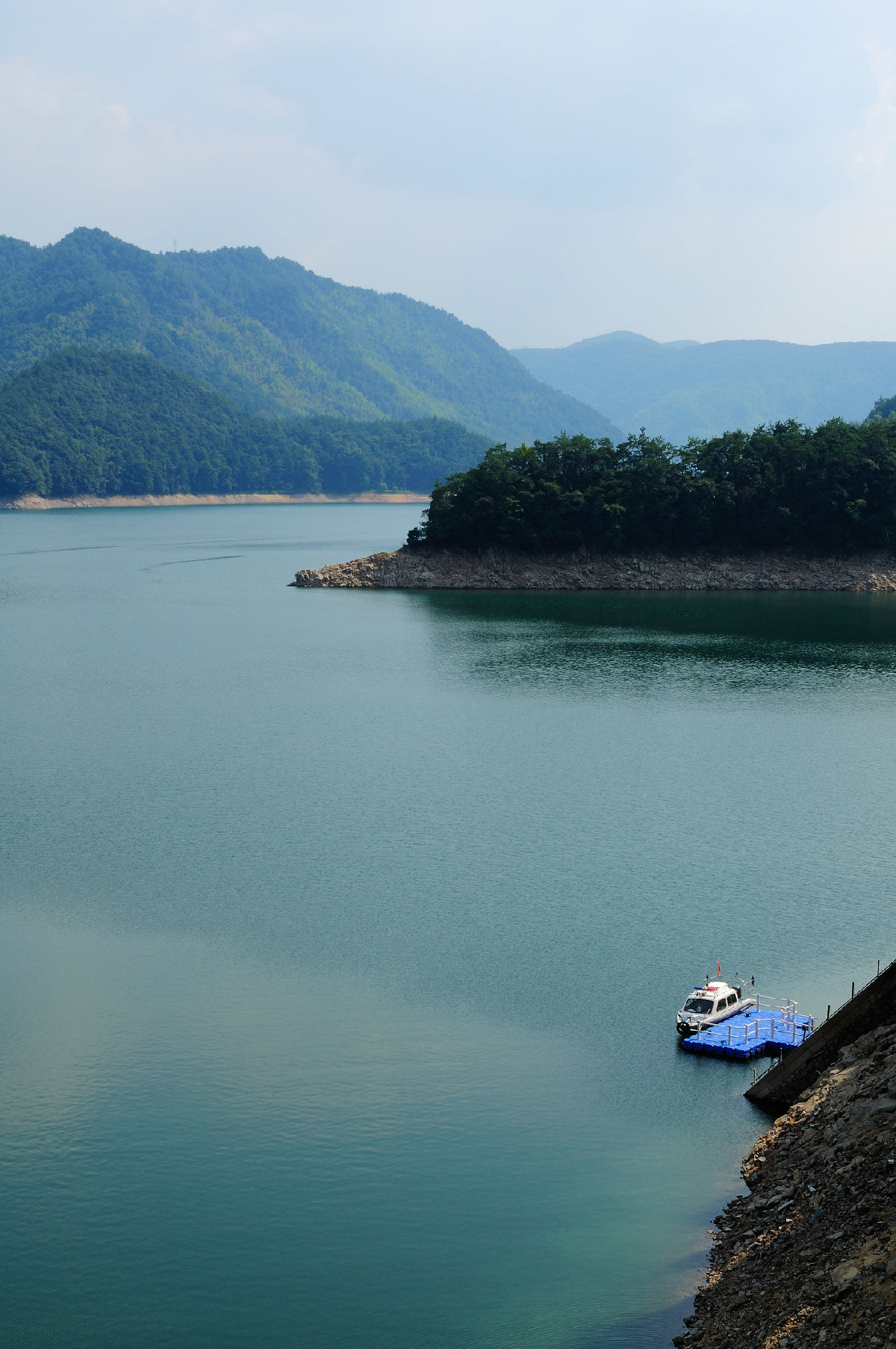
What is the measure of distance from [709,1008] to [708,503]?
8602 centimetres

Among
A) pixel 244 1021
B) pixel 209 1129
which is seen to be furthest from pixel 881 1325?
pixel 244 1021

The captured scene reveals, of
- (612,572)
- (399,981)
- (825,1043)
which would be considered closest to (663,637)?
(612,572)

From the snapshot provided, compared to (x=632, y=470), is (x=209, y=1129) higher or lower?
lower

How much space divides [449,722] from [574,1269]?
1464 inches

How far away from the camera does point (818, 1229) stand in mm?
16391

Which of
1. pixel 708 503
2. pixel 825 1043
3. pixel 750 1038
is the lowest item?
pixel 750 1038

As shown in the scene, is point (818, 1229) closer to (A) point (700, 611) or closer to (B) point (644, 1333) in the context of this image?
(B) point (644, 1333)

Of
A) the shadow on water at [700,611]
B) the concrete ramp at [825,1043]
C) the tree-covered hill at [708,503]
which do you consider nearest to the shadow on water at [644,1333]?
the concrete ramp at [825,1043]

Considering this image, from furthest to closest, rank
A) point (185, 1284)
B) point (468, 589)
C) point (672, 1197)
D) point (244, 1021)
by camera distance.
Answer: point (468, 589) < point (244, 1021) < point (672, 1197) < point (185, 1284)

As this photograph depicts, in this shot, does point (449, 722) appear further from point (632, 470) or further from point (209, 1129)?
point (632, 470)

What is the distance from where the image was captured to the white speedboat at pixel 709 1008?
961 inches

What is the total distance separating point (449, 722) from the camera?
54469 mm

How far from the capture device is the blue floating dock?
23.9m

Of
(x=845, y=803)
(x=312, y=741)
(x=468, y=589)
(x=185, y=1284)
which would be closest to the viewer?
(x=185, y=1284)
